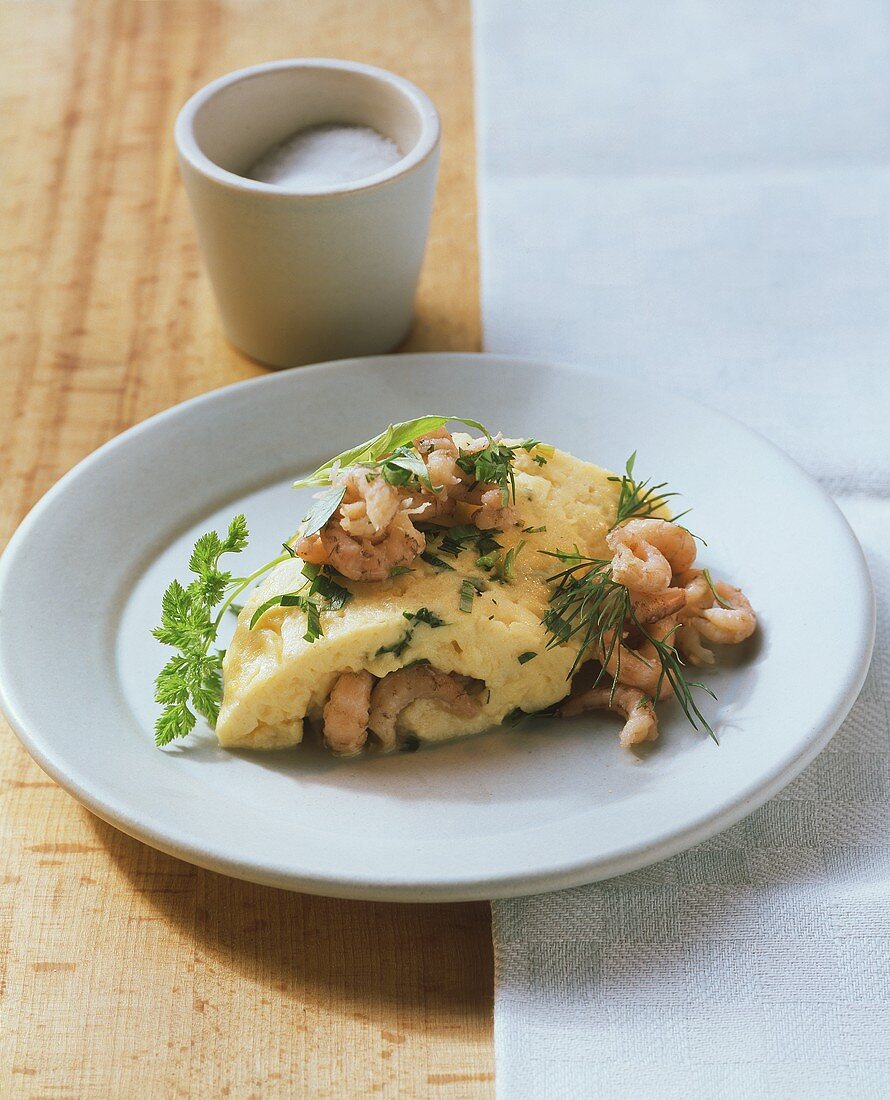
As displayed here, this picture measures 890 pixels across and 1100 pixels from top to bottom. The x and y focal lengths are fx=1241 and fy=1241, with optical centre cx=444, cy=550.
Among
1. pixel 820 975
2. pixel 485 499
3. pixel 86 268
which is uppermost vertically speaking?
pixel 485 499

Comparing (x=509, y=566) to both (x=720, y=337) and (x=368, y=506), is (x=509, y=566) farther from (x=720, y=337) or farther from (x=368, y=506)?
(x=720, y=337)

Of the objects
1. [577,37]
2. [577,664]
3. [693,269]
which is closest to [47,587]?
[577,664]

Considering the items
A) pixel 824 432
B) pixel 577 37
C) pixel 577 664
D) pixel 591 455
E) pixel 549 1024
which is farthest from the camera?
pixel 577 37

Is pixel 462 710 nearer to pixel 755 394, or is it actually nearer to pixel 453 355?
pixel 453 355

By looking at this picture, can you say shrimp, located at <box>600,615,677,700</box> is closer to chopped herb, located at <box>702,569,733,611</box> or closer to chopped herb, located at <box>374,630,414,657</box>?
chopped herb, located at <box>702,569,733,611</box>

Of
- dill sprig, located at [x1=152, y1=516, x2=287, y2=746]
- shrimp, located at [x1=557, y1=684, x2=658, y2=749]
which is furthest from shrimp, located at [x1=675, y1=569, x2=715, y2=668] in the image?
dill sprig, located at [x1=152, y1=516, x2=287, y2=746]

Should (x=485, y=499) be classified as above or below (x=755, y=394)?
above
